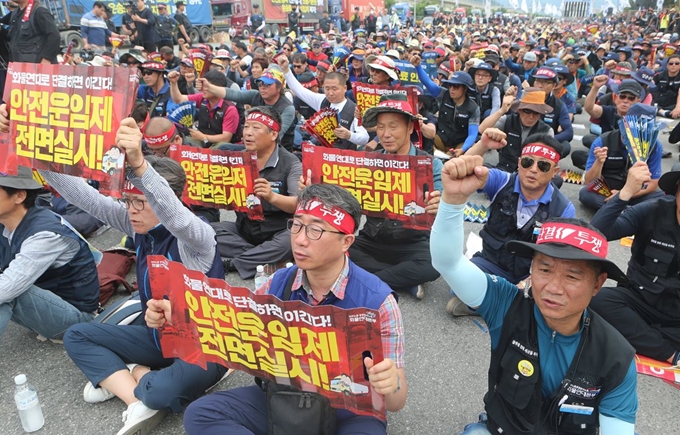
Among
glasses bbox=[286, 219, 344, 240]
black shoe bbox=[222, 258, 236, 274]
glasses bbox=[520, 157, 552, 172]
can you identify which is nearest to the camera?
glasses bbox=[286, 219, 344, 240]

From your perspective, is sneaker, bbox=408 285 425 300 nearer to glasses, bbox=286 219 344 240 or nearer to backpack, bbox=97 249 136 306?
glasses, bbox=286 219 344 240

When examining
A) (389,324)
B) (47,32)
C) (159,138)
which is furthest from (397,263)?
(47,32)

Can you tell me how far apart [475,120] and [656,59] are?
487 inches

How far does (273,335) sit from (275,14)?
103ft

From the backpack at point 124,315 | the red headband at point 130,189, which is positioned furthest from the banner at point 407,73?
the red headband at point 130,189

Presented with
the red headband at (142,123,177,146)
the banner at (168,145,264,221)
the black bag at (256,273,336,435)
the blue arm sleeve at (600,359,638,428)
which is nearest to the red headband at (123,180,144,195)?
the black bag at (256,273,336,435)

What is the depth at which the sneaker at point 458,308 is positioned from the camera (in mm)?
4074

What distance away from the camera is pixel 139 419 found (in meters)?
2.81

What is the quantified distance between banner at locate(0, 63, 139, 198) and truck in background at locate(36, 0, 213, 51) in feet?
40.9

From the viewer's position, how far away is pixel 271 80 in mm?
6805

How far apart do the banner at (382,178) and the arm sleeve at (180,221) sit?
157cm

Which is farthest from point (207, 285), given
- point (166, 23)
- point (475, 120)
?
point (166, 23)

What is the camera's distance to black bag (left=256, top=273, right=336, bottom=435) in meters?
2.24

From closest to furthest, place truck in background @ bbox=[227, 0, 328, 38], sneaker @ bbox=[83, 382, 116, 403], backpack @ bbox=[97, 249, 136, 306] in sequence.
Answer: sneaker @ bbox=[83, 382, 116, 403], backpack @ bbox=[97, 249, 136, 306], truck in background @ bbox=[227, 0, 328, 38]
